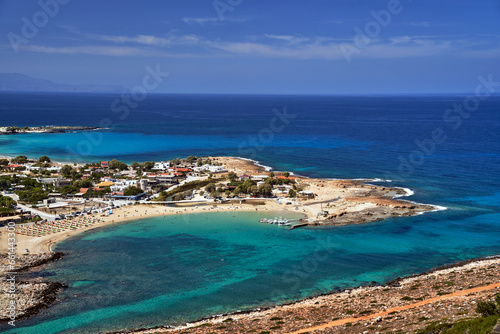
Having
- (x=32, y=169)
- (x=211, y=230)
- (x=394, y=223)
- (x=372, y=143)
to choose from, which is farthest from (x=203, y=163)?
(x=372, y=143)

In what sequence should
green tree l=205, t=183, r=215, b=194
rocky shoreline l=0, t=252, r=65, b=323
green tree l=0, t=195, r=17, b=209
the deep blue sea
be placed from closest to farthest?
rocky shoreline l=0, t=252, r=65, b=323 → the deep blue sea → green tree l=0, t=195, r=17, b=209 → green tree l=205, t=183, r=215, b=194

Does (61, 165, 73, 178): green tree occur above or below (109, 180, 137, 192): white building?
above

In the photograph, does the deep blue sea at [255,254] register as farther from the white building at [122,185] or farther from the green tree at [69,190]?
the green tree at [69,190]

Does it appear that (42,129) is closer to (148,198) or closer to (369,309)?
(148,198)

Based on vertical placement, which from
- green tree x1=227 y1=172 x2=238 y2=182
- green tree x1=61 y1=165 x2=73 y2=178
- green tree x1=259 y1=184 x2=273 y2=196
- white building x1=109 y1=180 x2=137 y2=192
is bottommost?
green tree x1=259 y1=184 x2=273 y2=196

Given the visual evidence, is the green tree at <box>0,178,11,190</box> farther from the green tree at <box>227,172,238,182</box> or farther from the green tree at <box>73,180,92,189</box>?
the green tree at <box>227,172,238,182</box>

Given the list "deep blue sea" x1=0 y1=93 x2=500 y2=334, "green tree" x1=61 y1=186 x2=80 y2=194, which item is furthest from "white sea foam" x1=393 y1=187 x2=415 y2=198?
"green tree" x1=61 y1=186 x2=80 y2=194

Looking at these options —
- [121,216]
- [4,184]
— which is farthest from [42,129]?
[121,216]

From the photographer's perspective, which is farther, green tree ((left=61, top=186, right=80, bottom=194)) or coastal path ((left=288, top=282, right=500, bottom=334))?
green tree ((left=61, top=186, right=80, bottom=194))

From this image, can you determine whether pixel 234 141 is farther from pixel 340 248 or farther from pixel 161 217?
pixel 340 248

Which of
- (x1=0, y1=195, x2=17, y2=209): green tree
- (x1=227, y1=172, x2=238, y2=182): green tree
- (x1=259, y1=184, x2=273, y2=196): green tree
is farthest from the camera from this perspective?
(x1=227, y1=172, x2=238, y2=182): green tree
